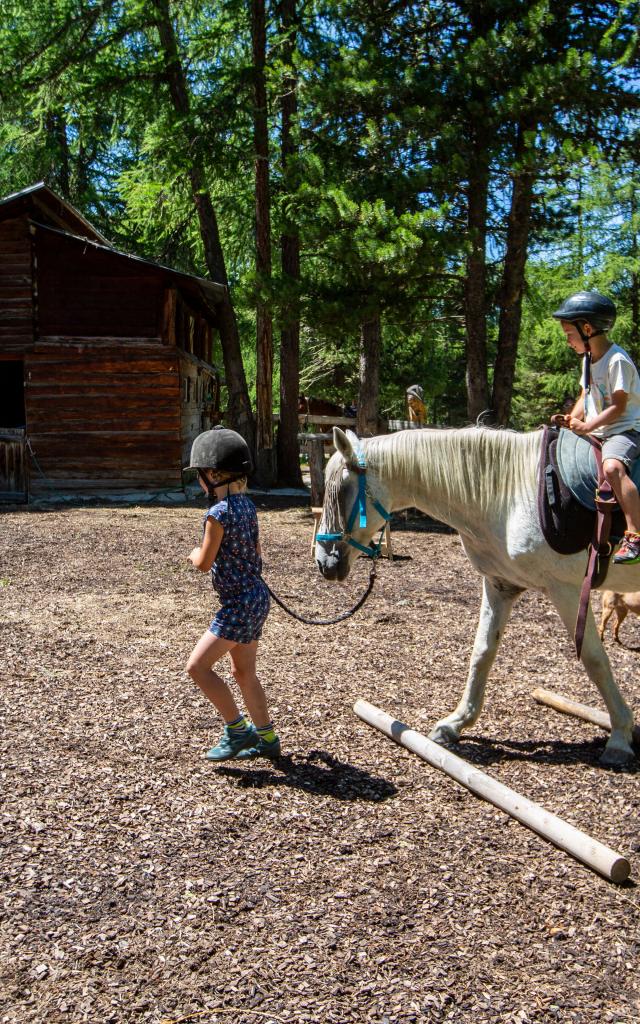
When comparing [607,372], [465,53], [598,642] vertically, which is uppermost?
→ [465,53]

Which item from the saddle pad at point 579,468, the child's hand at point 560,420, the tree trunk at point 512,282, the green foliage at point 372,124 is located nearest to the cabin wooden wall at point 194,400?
the green foliage at point 372,124

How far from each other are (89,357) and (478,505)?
1693cm

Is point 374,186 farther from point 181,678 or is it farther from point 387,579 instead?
point 181,678

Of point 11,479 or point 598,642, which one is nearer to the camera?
point 598,642

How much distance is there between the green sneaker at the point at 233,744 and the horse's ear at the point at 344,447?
160 cm

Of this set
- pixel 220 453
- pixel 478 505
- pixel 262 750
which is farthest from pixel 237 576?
pixel 478 505

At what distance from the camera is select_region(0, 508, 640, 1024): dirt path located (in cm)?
273

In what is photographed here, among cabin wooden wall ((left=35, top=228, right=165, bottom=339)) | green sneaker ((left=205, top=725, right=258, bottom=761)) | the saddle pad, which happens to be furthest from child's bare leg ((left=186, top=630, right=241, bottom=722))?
cabin wooden wall ((left=35, top=228, right=165, bottom=339))

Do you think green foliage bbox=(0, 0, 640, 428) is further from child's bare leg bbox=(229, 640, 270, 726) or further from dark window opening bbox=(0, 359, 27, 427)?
child's bare leg bbox=(229, 640, 270, 726)

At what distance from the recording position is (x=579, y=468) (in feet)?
14.7

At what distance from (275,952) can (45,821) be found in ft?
4.91

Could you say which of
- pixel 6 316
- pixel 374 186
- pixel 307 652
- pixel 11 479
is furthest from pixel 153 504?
pixel 307 652

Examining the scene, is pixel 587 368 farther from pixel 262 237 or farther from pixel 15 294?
pixel 15 294

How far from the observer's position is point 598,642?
4.53 m
